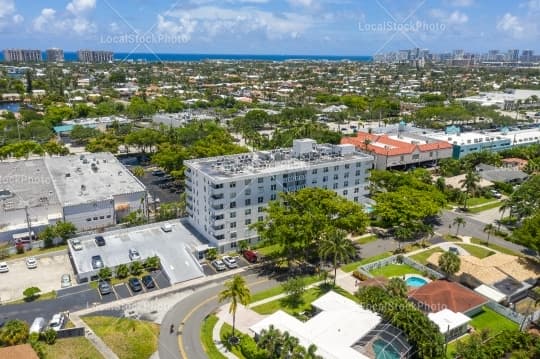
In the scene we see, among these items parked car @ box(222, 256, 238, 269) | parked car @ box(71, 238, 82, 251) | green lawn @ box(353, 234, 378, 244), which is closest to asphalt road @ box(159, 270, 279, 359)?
parked car @ box(222, 256, 238, 269)

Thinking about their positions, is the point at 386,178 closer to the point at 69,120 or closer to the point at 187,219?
the point at 187,219

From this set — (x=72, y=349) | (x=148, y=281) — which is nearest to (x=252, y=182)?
(x=148, y=281)

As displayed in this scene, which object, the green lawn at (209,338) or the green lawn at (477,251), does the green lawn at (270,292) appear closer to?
the green lawn at (209,338)

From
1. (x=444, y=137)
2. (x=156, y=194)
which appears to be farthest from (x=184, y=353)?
(x=444, y=137)

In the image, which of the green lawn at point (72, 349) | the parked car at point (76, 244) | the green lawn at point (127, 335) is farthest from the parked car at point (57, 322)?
the parked car at point (76, 244)

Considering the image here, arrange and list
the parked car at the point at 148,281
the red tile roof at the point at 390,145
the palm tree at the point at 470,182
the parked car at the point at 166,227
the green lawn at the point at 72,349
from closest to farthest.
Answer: the green lawn at the point at 72,349 < the parked car at the point at 148,281 < the parked car at the point at 166,227 < the palm tree at the point at 470,182 < the red tile roof at the point at 390,145

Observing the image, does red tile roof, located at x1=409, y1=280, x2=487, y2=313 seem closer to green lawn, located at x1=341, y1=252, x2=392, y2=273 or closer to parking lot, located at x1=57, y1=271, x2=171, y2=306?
green lawn, located at x1=341, y1=252, x2=392, y2=273

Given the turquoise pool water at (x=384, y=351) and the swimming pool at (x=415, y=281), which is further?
the swimming pool at (x=415, y=281)
